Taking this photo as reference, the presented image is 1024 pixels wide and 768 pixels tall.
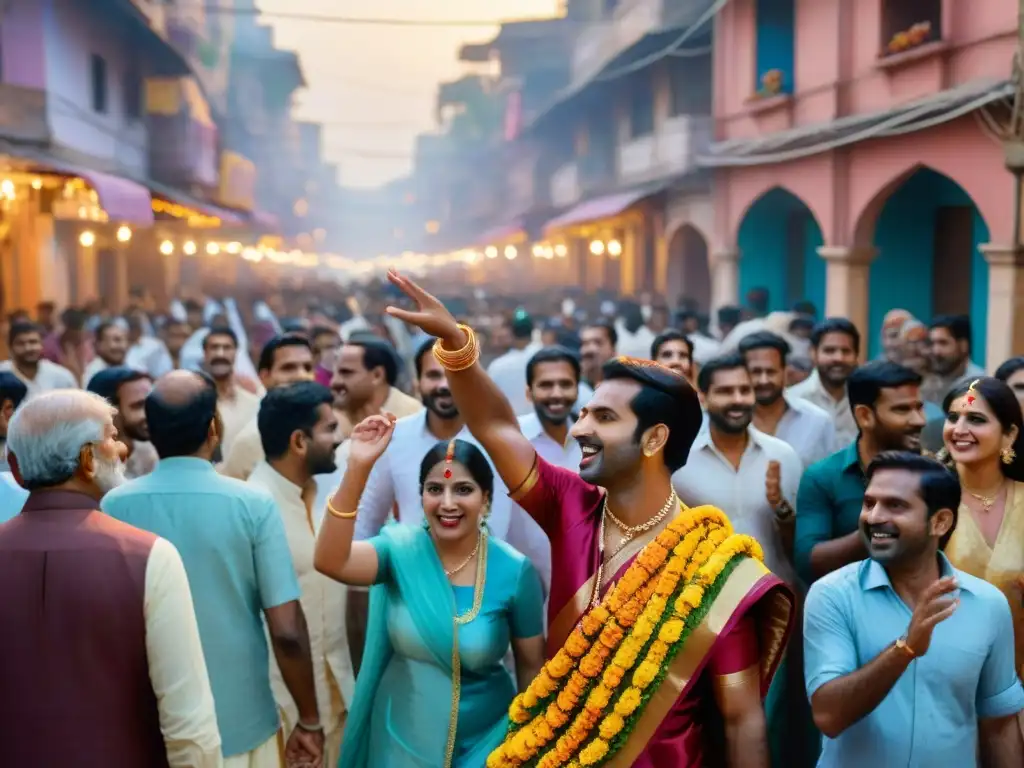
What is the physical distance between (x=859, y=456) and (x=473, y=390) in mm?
2182

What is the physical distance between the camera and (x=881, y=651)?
3.35 meters

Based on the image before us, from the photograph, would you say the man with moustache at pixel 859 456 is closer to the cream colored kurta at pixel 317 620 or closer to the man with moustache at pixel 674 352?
the cream colored kurta at pixel 317 620

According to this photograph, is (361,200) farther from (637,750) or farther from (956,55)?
(637,750)

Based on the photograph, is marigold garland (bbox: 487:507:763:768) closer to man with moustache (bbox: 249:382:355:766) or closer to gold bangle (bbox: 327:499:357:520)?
gold bangle (bbox: 327:499:357:520)

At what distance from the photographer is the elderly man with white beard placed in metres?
3.08

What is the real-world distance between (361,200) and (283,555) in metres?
129

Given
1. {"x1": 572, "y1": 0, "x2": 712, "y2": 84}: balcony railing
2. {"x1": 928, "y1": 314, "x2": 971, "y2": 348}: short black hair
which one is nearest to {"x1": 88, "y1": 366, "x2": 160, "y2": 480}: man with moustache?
{"x1": 928, "y1": 314, "x2": 971, "y2": 348}: short black hair

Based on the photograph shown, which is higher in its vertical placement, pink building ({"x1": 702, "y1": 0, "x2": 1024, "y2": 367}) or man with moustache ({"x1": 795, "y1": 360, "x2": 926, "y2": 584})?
pink building ({"x1": 702, "y1": 0, "x2": 1024, "y2": 367})

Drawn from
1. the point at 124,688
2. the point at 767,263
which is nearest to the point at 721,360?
the point at 124,688

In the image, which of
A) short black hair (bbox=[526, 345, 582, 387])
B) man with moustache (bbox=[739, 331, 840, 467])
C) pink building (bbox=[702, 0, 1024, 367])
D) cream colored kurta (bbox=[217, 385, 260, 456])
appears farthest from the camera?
pink building (bbox=[702, 0, 1024, 367])

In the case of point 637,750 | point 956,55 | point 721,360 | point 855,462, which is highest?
point 956,55

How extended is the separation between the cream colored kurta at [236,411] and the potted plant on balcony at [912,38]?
27.8 feet

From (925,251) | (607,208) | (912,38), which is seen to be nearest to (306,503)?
(912,38)

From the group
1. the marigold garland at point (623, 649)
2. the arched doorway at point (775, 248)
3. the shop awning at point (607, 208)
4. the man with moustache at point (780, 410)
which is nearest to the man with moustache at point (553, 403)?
the man with moustache at point (780, 410)
